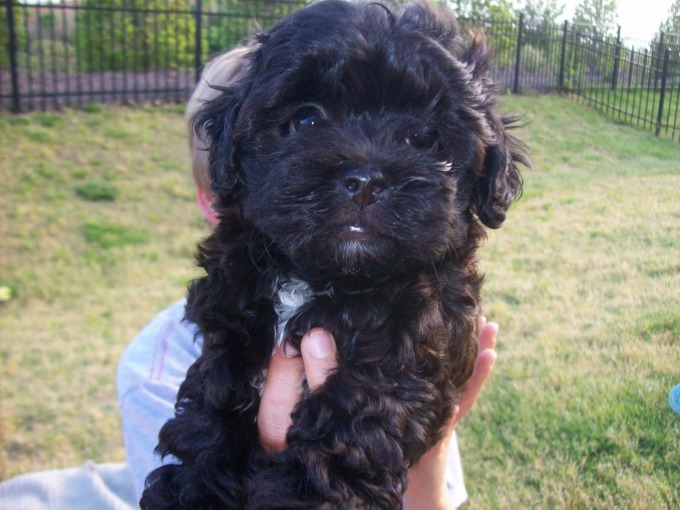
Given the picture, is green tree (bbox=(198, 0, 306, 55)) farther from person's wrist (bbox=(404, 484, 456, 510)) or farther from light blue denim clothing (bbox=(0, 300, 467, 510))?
person's wrist (bbox=(404, 484, 456, 510))

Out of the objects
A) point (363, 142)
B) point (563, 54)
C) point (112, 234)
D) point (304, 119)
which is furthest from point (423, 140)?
point (112, 234)

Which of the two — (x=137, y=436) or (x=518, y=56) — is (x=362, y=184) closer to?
(x=518, y=56)

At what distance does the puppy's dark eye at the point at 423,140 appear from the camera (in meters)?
1.90

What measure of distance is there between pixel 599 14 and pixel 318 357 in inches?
46.7

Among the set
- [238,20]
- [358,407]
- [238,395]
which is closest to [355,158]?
[358,407]

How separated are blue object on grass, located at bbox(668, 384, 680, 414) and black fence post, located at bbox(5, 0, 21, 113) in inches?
346

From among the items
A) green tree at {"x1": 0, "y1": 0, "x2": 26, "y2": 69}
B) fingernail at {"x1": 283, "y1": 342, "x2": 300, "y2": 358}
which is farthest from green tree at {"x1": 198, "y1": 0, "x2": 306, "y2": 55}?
fingernail at {"x1": 283, "y1": 342, "x2": 300, "y2": 358}

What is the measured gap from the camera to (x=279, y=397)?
6.17 feet

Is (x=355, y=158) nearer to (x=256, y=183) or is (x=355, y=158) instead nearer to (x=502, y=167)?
(x=256, y=183)

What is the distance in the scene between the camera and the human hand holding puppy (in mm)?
1819

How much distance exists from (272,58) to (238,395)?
3.26ft

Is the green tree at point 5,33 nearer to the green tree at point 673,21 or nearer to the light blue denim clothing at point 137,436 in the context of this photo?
the light blue denim clothing at point 137,436

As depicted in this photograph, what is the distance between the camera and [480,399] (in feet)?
7.95

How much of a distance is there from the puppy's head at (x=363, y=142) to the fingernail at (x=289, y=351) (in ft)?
0.75
